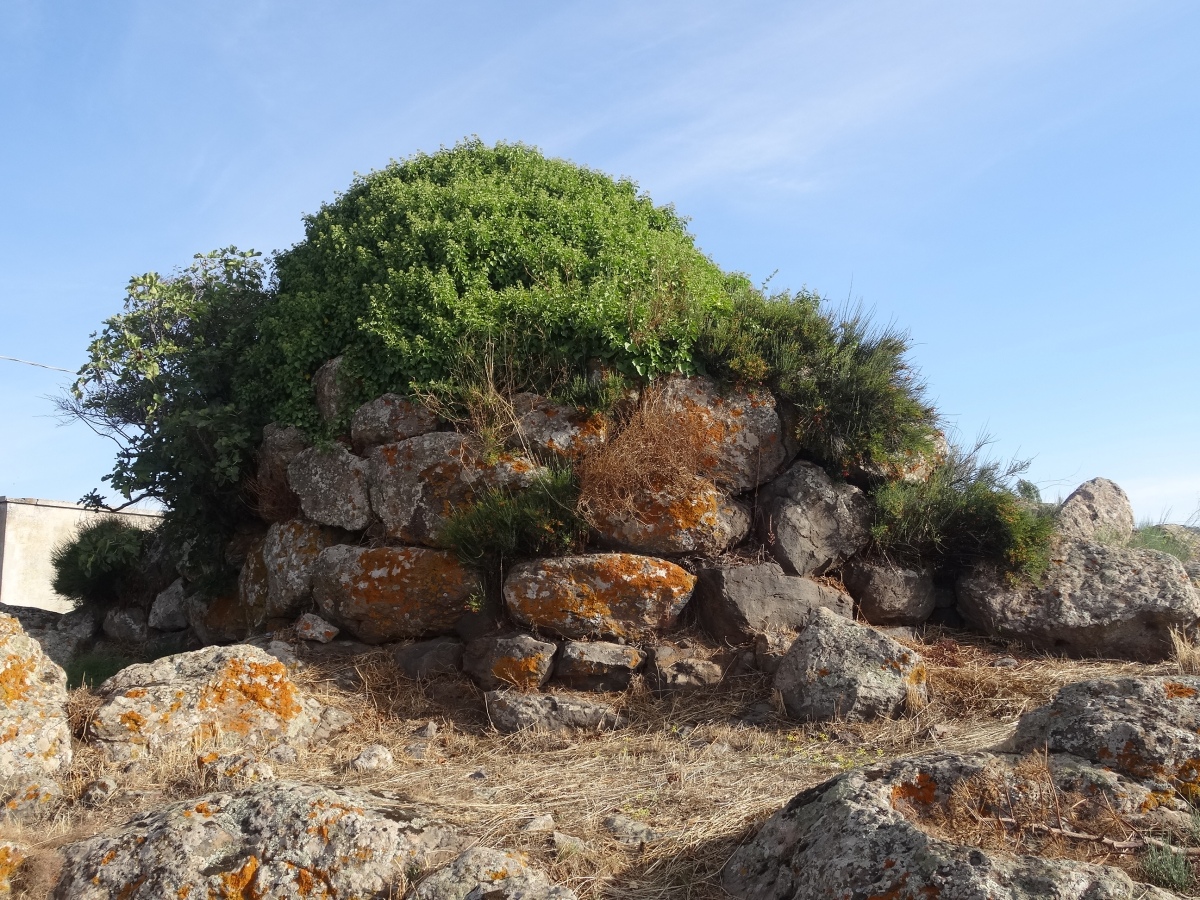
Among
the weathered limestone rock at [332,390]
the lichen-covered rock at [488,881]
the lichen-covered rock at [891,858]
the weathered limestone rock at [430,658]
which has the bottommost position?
the lichen-covered rock at [488,881]

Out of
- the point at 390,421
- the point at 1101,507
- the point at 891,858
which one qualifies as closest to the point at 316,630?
the point at 390,421

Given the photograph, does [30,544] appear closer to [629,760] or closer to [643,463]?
[643,463]

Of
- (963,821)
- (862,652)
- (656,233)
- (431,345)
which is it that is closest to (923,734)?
(862,652)

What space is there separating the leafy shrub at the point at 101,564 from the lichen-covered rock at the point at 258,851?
701 cm

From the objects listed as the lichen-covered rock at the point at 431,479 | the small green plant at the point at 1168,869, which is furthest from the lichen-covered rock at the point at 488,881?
the lichen-covered rock at the point at 431,479

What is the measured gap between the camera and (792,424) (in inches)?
342

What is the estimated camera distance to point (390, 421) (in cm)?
866

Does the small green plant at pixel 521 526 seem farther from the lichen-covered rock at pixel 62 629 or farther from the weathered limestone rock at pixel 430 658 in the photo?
the lichen-covered rock at pixel 62 629

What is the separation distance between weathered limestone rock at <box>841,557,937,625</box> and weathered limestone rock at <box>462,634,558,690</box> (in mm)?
2714

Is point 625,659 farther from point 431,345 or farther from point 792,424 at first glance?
point 431,345

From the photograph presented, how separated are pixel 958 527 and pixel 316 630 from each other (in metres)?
5.62

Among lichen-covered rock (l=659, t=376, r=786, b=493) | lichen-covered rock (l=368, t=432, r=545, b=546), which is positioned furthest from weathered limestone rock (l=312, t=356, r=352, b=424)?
lichen-covered rock (l=659, t=376, r=786, b=493)

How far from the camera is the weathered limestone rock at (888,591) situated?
27.1 ft

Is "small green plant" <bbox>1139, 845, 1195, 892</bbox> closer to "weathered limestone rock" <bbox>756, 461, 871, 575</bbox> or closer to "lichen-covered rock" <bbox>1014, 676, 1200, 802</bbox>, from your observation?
"lichen-covered rock" <bbox>1014, 676, 1200, 802</bbox>
